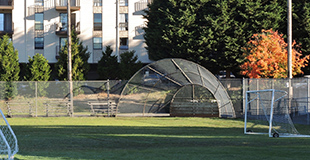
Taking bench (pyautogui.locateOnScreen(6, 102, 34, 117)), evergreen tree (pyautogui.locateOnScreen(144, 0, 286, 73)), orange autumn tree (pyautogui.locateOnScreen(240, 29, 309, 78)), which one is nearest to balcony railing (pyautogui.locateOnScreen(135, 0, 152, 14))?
evergreen tree (pyautogui.locateOnScreen(144, 0, 286, 73))

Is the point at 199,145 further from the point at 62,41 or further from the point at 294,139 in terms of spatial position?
the point at 62,41

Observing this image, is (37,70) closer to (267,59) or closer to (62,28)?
(62,28)

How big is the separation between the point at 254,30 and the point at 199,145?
2579 cm

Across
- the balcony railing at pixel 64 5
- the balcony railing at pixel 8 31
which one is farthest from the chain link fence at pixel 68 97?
the balcony railing at pixel 8 31

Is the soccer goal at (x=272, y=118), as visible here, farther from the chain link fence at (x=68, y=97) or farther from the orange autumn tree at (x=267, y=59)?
the orange autumn tree at (x=267, y=59)

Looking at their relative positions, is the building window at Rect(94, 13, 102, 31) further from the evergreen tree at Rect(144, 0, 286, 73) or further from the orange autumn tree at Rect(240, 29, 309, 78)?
the orange autumn tree at Rect(240, 29, 309, 78)

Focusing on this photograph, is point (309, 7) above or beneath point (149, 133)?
above

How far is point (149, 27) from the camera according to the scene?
148 feet

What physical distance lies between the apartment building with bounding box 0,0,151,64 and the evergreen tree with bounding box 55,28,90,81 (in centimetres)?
841

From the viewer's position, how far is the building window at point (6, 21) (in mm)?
57062

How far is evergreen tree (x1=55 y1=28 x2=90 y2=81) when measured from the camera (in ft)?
153

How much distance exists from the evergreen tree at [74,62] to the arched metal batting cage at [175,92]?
14129mm

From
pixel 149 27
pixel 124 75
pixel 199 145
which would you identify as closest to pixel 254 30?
pixel 149 27

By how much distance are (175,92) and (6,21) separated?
100 ft
